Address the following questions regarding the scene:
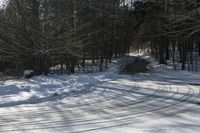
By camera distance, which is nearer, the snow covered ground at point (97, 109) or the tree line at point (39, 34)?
the snow covered ground at point (97, 109)

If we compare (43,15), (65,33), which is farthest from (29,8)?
(65,33)

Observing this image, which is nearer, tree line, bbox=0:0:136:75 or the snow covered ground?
the snow covered ground

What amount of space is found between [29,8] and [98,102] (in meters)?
16.3

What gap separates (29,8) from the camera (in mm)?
29656

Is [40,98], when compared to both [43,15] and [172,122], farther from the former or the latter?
[43,15]

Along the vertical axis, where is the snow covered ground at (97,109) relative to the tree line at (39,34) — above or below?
below

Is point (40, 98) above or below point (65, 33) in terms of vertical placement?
below

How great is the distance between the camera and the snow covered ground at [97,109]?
1033 cm

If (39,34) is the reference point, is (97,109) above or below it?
below

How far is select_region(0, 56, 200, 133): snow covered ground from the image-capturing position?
1033cm

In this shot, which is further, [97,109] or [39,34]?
[39,34]

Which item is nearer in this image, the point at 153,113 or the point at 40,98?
the point at 153,113

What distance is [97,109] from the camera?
43.8 feet

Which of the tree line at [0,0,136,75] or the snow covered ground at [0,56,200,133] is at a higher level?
the tree line at [0,0,136,75]
